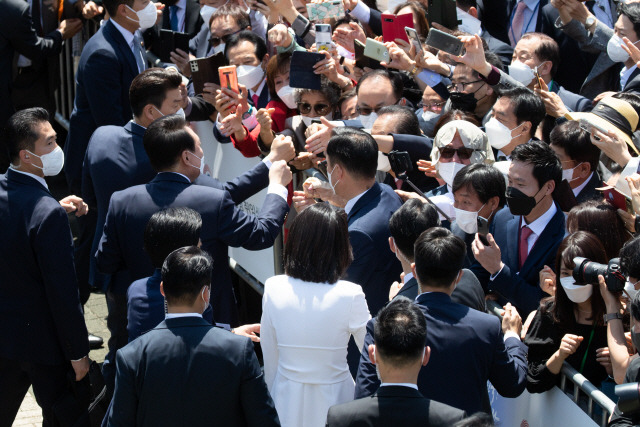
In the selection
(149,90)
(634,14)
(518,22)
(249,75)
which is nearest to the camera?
(149,90)

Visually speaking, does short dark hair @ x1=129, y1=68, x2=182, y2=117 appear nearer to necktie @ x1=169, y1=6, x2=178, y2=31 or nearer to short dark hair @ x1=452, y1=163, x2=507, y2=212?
short dark hair @ x1=452, y1=163, x2=507, y2=212

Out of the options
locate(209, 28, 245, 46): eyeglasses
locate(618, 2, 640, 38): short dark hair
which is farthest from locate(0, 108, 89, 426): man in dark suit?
locate(618, 2, 640, 38): short dark hair

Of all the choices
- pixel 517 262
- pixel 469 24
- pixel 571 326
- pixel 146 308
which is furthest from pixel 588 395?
pixel 469 24

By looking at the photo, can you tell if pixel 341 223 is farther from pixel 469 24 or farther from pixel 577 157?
pixel 469 24

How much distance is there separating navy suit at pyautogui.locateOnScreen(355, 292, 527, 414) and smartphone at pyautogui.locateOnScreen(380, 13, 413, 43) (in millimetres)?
3542

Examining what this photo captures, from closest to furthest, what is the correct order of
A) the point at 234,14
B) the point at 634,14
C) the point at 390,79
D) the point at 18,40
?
the point at 634,14, the point at 390,79, the point at 234,14, the point at 18,40

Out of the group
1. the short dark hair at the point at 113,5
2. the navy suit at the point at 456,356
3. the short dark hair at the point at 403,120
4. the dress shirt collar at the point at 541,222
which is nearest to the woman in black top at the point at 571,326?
the navy suit at the point at 456,356

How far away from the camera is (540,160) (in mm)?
4801

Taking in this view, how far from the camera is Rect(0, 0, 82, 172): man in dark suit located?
8281 millimetres

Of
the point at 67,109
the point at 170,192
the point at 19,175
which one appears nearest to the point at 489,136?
the point at 170,192

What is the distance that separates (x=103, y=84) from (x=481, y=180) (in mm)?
3282

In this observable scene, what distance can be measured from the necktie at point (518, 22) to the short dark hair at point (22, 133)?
173 inches

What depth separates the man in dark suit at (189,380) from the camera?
350cm

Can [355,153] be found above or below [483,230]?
above
